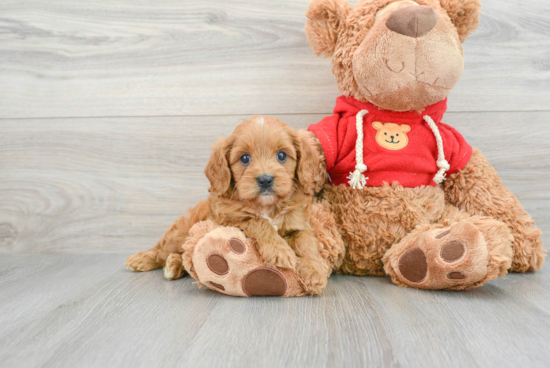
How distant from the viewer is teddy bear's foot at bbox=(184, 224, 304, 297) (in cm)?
127

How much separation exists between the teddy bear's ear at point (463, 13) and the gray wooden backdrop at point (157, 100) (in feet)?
1.30

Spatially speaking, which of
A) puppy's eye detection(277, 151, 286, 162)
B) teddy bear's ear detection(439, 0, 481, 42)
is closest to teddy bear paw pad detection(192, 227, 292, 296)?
puppy's eye detection(277, 151, 286, 162)

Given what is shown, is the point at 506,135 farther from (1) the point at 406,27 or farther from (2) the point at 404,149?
(1) the point at 406,27

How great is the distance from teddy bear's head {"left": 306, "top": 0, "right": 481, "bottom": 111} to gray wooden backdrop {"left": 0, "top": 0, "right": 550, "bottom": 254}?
1.25 ft

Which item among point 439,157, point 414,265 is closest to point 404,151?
point 439,157

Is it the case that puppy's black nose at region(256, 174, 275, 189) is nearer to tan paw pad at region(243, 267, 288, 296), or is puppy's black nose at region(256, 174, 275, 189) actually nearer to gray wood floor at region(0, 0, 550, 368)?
tan paw pad at region(243, 267, 288, 296)

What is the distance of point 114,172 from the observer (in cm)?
198

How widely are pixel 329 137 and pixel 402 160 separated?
0.87 feet

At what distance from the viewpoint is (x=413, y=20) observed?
1.31m

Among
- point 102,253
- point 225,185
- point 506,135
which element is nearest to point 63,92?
point 102,253

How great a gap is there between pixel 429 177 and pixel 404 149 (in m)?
0.15

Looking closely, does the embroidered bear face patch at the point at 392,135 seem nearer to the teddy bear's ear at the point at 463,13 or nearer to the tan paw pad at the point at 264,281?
the teddy bear's ear at the point at 463,13

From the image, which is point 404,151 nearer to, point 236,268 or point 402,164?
point 402,164

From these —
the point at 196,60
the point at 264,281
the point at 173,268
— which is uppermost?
the point at 196,60
